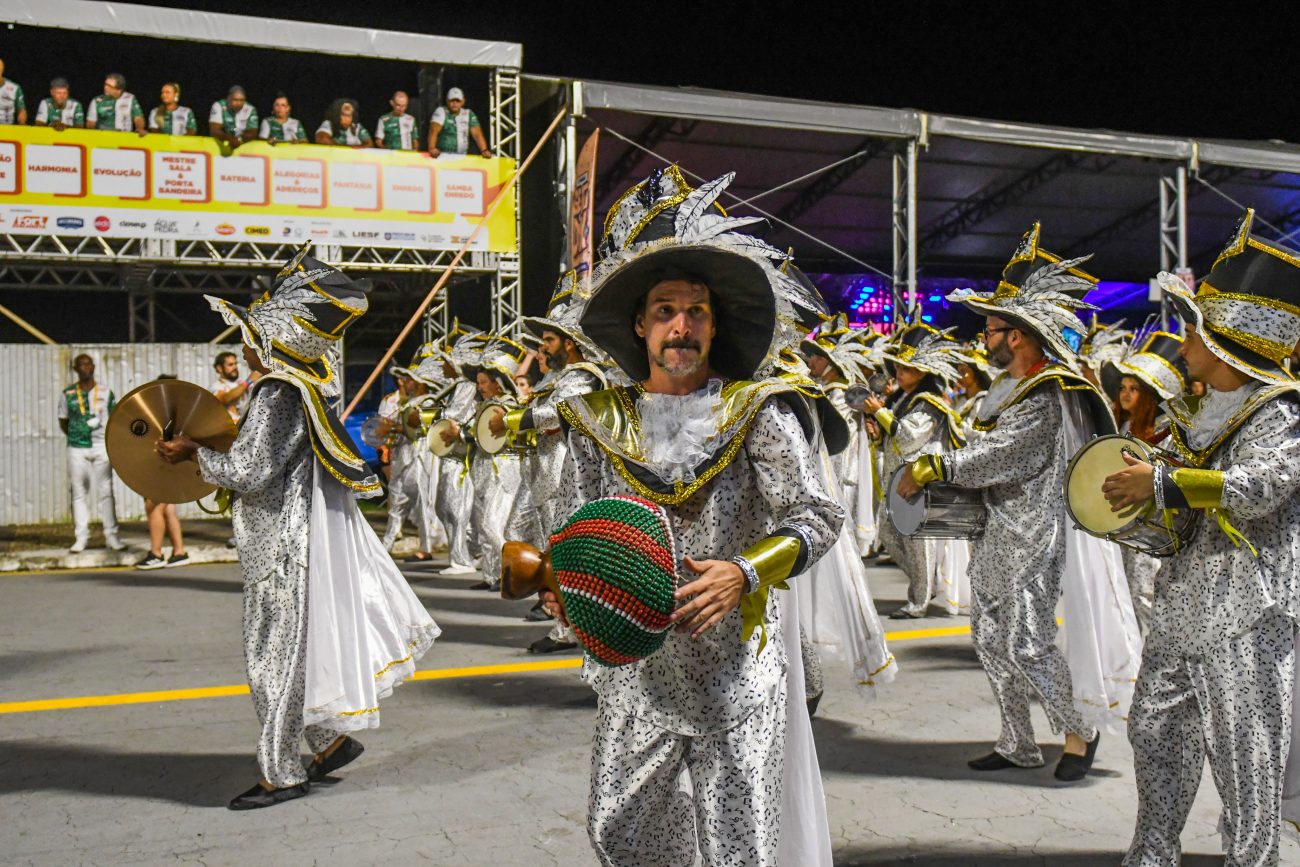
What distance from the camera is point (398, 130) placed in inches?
598

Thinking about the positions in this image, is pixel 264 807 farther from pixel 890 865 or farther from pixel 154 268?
pixel 154 268

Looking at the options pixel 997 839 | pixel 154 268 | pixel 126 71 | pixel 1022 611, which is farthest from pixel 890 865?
pixel 126 71

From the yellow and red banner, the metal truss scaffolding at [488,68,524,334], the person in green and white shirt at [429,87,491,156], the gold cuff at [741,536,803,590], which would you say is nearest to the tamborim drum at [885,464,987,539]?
the gold cuff at [741,536,803,590]

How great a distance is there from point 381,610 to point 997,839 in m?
2.83

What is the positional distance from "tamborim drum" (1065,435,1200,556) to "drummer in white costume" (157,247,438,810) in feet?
9.69

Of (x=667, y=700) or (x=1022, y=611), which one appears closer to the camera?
(x=667, y=700)

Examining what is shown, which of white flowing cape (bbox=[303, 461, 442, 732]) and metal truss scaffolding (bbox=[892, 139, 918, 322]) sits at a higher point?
metal truss scaffolding (bbox=[892, 139, 918, 322])

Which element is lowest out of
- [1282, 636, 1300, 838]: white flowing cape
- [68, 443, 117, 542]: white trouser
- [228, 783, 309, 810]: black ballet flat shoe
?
[228, 783, 309, 810]: black ballet flat shoe

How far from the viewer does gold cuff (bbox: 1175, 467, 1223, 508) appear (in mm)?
3664

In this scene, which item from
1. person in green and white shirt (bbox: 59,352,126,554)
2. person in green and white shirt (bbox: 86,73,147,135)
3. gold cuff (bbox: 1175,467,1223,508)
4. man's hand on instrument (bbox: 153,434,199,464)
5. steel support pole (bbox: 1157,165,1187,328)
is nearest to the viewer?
gold cuff (bbox: 1175,467,1223,508)

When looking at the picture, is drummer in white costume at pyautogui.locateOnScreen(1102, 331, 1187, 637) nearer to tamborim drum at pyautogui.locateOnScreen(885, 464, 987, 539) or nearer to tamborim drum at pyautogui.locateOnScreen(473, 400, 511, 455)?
tamborim drum at pyautogui.locateOnScreen(885, 464, 987, 539)

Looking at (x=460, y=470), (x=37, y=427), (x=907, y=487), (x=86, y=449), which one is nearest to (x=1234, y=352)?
(x=907, y=487)

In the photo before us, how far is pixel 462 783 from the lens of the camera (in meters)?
5.21

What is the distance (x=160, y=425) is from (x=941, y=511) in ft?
11.6
